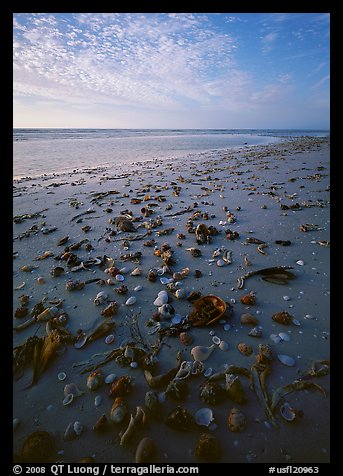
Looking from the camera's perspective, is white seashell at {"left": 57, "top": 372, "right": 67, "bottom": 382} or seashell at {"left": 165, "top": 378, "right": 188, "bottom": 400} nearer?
seashell at {"left": 165, "top": 378, "right": 188, "bottom": 400}

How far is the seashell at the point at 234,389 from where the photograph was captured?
1877 millimetres

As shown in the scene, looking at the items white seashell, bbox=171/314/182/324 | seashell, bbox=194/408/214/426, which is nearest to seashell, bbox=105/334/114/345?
white seashell, bbox=171/314/182/324

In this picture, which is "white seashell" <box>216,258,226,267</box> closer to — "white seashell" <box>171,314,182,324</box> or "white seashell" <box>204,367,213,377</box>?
"white seashell" <box>171,314,182,324</box>

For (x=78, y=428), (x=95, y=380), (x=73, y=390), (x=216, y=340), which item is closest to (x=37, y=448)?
(x=78, y=428)

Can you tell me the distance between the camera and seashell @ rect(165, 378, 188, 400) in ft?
6.28

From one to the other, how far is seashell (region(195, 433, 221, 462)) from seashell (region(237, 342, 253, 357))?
78 centimetres

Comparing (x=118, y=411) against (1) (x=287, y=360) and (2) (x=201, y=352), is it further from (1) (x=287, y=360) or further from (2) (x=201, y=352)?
(1) (x=287, y=360)

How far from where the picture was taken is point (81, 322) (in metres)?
2.76
